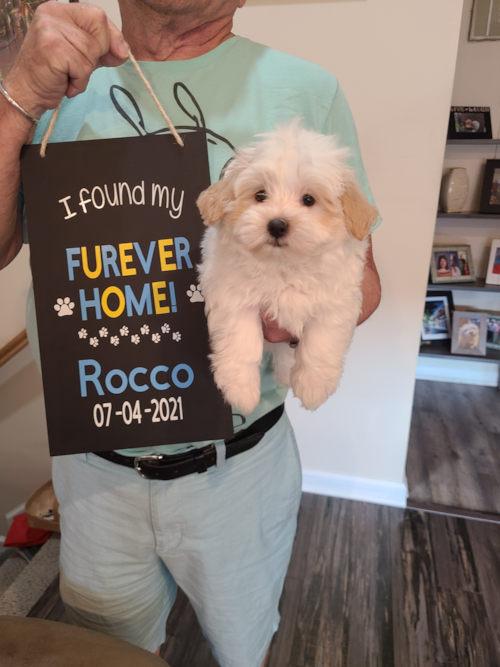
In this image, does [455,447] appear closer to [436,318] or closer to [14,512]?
[436,318]

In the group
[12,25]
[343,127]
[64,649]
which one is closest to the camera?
[343,127]

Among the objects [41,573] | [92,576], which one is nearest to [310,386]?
[92,576]

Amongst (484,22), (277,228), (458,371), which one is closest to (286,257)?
(277,228)

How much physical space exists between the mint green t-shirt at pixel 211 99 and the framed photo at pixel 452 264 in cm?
291

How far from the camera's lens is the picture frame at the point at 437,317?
144 inches

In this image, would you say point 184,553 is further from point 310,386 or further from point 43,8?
point 43,8

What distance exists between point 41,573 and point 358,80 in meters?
2.56

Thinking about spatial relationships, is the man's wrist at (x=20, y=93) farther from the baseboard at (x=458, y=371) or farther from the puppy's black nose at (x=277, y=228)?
the baseboard at (x=458, y=371)

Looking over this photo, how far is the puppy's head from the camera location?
0.72 m

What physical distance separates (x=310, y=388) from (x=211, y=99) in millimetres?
582

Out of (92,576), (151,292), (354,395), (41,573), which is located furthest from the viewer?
(354,395)

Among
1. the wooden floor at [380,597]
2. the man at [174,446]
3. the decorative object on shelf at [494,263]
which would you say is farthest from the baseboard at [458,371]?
the man at [174,446]

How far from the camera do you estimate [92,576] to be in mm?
1013

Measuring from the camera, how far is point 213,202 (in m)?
0.72
